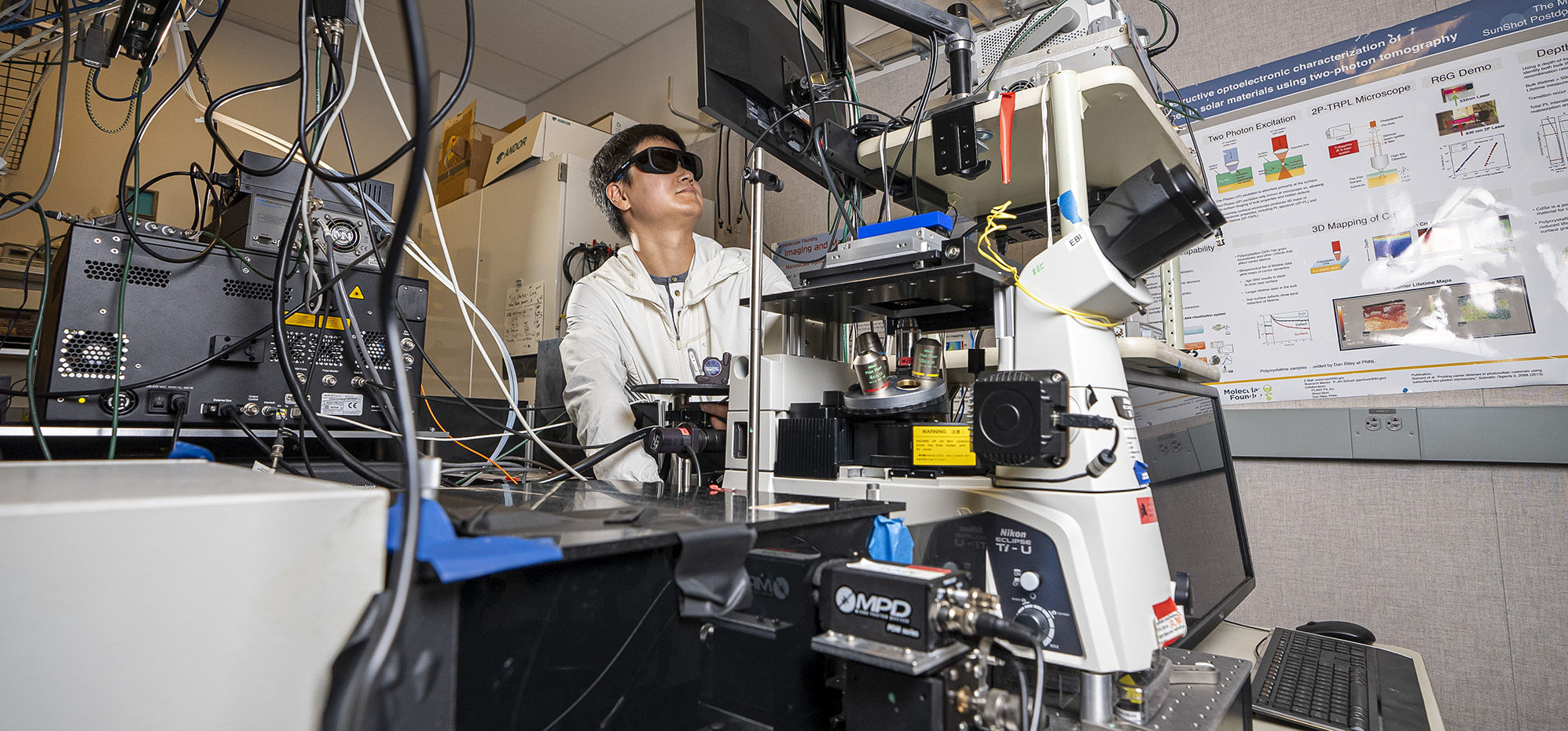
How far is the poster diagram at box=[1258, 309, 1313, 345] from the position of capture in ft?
4.90

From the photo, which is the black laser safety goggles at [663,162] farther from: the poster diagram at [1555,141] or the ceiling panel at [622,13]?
the poster diagram at [1555,141]

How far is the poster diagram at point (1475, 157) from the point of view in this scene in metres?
1.34

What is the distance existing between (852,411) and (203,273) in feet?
3.07

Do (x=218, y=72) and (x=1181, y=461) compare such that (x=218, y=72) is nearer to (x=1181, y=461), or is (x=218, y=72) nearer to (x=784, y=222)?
(x=784, y=222)

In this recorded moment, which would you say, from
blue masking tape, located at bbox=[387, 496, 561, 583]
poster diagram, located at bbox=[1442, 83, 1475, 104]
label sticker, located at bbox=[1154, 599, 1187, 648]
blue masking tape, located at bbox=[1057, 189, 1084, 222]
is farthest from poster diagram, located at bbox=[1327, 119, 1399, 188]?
blue masking tape, located at bbox=[387, 496, 561, 583]

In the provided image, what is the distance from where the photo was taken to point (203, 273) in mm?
1000

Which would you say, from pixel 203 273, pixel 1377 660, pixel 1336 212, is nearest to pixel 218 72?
pixel 203 273

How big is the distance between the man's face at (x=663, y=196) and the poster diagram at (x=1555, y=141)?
1.78 metres

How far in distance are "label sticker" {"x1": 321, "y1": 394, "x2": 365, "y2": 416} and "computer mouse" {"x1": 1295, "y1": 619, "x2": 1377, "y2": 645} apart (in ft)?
A: 5.10

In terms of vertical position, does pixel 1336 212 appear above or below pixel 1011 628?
above

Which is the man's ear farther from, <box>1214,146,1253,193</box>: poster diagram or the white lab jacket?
<box>1214,146,1253,193</box>: poster diagram

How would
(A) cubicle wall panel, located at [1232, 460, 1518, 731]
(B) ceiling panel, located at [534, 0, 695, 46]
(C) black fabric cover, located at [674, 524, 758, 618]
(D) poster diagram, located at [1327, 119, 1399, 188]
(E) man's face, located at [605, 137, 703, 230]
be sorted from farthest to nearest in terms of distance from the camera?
(B) ceiling panel, located at [534, 0, 695, 46], (E) man's face, located at [605, 137, 703, 230], (D) poster diagram, located at [1327, 119, 1399, 188], (A) cubicle wall panel, located at [1232, 460, 1518, 731], (C) black fabric cover, located at [674, 524, 758, 618]

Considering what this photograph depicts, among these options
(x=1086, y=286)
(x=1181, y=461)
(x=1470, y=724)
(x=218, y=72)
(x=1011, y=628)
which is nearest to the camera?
(x=1011, y=628)

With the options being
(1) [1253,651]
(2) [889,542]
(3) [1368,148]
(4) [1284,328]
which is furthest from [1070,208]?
(3) [1368,148]
